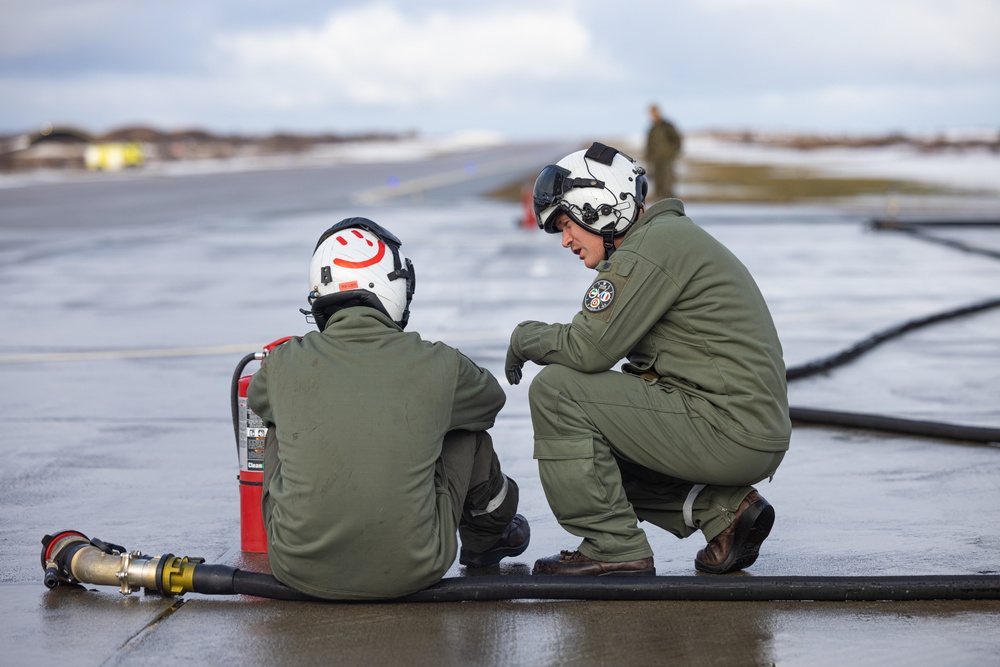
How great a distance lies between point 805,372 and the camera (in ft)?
28.5

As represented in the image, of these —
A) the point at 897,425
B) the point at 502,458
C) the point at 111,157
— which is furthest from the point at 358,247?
the point at 111,157

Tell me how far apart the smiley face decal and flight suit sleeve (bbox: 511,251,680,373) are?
0.73m

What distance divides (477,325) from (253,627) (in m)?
7.18

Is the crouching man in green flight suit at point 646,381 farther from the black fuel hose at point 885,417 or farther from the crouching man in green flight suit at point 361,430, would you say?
the black fuel hose at point 885,417

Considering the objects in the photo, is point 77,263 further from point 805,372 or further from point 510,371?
point 510,371

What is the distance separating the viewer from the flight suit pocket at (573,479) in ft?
14.4

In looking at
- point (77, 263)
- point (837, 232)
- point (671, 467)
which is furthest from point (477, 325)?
point (837, 232)

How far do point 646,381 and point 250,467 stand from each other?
5.35 feet

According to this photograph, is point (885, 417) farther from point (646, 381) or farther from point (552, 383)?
point (552, 383)

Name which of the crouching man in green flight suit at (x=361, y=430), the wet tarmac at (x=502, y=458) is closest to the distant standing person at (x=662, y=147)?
the wet tarmac at (x=502, y=458)

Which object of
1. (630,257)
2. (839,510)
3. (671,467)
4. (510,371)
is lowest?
(839,510)

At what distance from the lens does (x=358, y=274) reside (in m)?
4.19

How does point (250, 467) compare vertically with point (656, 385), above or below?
below

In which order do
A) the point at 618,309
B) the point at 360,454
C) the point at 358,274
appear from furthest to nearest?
the point at 618,309 < the point at 358,274 < the point at 360,454
